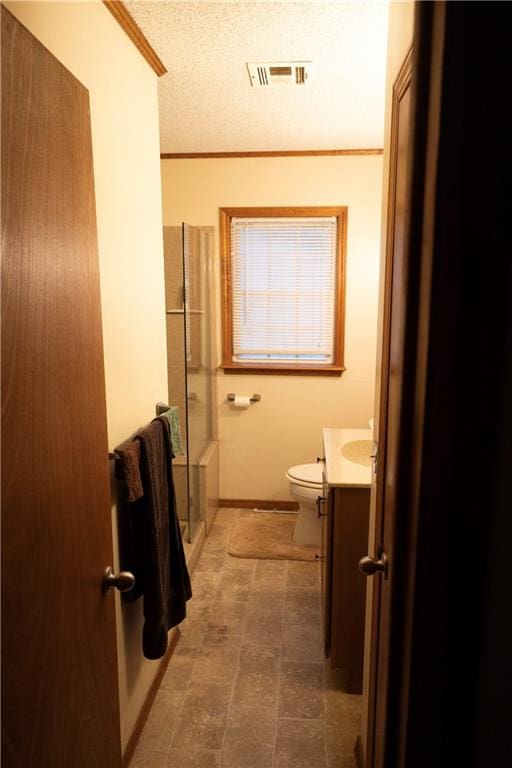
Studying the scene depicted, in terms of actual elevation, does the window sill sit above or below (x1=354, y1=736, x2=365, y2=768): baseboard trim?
above

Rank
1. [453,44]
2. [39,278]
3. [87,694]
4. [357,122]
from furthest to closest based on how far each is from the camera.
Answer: [357,122]
[87,694]
[39,278]
[453,44]

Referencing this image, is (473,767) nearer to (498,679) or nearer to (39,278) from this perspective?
(498,679)

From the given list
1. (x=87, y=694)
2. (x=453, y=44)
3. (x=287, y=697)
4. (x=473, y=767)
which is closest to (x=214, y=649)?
(x=287, y=697)

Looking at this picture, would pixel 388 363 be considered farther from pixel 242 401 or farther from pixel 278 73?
pixel 242 401

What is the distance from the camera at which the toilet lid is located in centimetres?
290

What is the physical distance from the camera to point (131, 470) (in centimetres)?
149

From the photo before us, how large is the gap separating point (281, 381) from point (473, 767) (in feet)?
10.2

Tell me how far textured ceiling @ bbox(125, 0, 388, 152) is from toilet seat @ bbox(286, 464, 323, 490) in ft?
7.09

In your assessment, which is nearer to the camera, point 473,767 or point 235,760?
point 473,767

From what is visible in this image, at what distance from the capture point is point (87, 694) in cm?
98

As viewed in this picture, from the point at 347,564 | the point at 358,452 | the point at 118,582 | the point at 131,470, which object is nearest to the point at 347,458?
the point at 358,452

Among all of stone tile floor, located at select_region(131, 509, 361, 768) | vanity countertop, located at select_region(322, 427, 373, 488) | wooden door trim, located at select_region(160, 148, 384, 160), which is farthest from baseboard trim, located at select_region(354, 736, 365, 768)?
wooden door trim, located at select_region(160, 148, 384, 160)

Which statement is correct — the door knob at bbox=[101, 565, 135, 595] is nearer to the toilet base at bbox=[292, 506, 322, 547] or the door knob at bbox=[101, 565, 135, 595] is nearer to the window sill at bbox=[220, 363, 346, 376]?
the toilet base at bbox=[292, 506, 322, 547]

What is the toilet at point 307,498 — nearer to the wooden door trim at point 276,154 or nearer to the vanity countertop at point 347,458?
the vanity countertop at point 347,458
